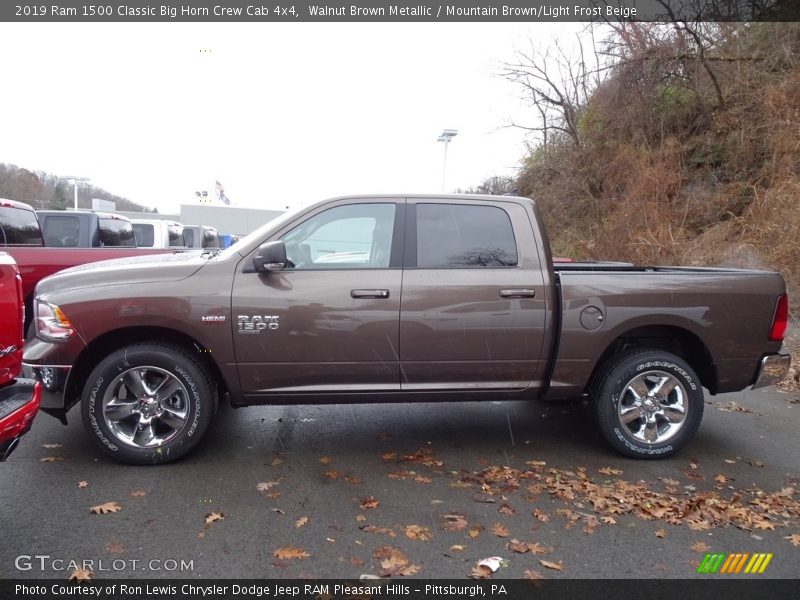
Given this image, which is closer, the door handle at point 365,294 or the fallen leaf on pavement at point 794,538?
the fallen leaf on pavement at point 794,538

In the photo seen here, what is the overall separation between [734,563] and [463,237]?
265 centimetres

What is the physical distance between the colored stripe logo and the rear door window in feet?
7.37

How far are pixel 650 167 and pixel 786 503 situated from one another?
1347cm

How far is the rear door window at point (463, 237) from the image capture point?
4.36 m

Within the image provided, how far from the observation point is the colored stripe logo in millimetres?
3059

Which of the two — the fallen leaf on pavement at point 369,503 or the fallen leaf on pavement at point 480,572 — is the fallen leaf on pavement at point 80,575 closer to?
the fallen leaf on pavement at point 369,503

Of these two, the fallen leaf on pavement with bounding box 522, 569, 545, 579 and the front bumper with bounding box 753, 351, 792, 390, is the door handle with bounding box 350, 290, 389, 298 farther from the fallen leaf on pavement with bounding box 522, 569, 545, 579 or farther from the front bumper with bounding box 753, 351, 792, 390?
the front bumper with bounding box 753, 351, 792, 390

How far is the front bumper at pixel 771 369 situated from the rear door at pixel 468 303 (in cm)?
174

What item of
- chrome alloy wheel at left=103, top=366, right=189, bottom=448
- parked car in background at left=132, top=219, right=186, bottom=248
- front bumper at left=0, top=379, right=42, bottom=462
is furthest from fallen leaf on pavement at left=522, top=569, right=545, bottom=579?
parked car in background at left=132, top=219, right=186, bottom=248

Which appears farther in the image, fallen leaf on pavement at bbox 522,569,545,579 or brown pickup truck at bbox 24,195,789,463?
brown pickup truck at bbox 24,195,789,463

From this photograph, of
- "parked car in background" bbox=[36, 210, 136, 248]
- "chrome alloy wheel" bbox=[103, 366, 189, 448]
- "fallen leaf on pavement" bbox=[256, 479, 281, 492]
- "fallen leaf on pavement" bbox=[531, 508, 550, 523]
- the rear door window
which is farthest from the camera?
"parked car in background" bbox=[36, 210, 136, 248]

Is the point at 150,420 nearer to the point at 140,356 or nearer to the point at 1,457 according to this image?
the point at 140,356

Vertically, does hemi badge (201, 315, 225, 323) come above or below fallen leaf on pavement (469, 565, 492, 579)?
above

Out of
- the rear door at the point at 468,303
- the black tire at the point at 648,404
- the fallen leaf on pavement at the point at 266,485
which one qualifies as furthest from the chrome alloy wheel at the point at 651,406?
the fallen leaf on pavement at the point at 266,485
